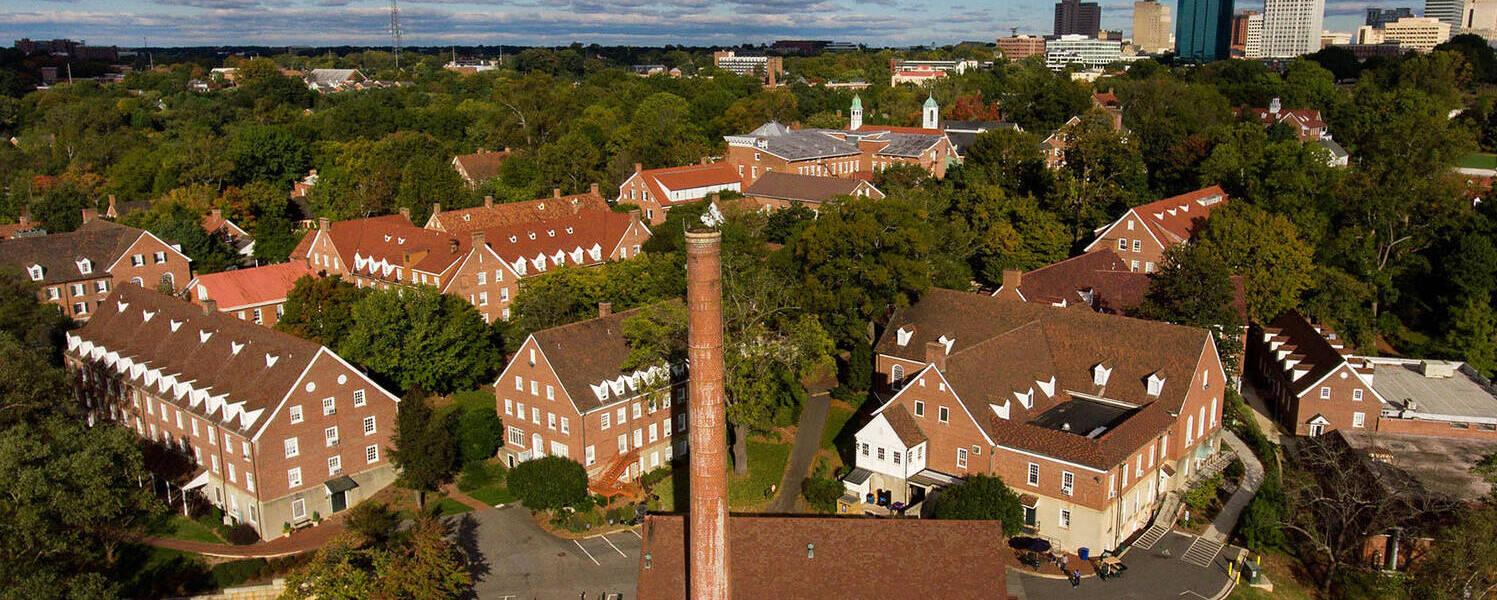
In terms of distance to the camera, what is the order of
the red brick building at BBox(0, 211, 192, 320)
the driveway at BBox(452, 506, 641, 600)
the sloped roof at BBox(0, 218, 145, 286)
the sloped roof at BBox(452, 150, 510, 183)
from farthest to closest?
the sloped roof at BBox(452, 150, 510, 183)
the red brick building at BBox(0, 211, 192, 320)
the sloped roof at BBox(0, 218, 145, 286)
the driveway at BBox(452, 506, 641, 600)

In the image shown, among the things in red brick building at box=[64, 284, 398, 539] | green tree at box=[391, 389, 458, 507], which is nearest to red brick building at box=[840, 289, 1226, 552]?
green tree at box=[391, 389, 458, 507]

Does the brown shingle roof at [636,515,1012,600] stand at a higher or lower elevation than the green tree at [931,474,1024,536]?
higher

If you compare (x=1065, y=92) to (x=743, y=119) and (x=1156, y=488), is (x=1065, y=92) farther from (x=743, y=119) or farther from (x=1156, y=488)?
(x=1156, y=488)

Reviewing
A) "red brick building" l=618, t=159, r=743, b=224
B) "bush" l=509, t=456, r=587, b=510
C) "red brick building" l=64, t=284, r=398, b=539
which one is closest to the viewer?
"bush" l=509, t=456, r=587, b=510

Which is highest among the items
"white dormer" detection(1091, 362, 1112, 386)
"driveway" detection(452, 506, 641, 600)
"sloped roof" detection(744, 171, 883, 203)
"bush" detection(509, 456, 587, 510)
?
"sloped roof" detection(744, 171, 883, 203)

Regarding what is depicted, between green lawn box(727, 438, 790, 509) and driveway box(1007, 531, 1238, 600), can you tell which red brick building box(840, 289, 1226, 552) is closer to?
driveway box(1007, 531, 1238, 600)

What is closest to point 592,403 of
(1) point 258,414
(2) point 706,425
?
(1) point 258,414

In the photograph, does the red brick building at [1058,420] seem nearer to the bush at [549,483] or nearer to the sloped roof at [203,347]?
the bush at [549,483]

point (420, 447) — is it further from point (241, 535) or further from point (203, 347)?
point (203, 347)
